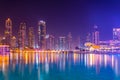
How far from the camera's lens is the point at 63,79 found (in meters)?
30.6

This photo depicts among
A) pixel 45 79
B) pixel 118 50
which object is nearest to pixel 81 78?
pixel 45 79

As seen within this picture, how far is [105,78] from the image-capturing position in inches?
1220

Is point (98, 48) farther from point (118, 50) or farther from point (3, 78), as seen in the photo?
point (3, 78)

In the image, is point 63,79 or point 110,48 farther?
point 110,48

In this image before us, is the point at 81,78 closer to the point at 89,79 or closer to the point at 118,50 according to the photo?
the point at 89,79

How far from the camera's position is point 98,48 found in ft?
576

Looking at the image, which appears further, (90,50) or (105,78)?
(90,50)

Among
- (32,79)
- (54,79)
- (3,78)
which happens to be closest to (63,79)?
(54,79)

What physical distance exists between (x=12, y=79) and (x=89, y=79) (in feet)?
23.3

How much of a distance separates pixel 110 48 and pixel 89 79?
146503mm

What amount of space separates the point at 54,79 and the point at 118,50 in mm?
138591

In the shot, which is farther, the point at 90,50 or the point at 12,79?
the point at 90,50

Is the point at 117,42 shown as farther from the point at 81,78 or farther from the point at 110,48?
the point at 81,78

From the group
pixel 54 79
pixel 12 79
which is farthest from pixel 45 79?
pixel 12 79
